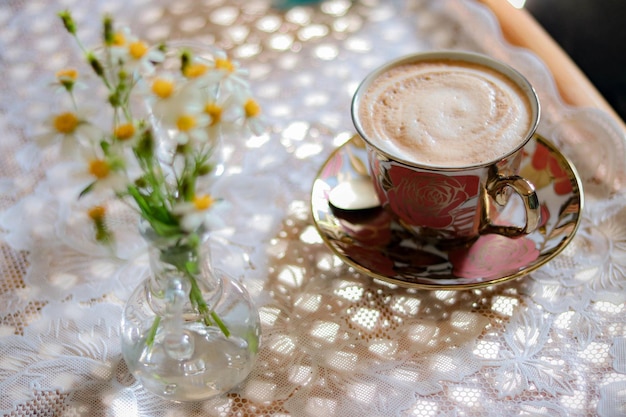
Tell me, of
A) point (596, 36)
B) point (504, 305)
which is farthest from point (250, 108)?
point (596, 36)

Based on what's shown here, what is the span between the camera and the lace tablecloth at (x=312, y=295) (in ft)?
2.06

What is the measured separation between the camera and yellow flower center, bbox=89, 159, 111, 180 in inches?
17.9

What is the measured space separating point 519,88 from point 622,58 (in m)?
0.79

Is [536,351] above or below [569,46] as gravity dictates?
above

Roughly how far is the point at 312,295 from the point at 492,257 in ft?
0.62

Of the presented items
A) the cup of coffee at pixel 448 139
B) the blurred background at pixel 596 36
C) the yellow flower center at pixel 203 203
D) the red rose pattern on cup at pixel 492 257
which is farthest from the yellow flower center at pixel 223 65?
the blurred background at pixel 596 36

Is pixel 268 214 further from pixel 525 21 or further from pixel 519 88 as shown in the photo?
pixel 525 21

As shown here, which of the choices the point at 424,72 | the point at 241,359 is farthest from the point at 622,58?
the point at 241,359

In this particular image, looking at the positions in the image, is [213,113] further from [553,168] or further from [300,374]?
[553,168]

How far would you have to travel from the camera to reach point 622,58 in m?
1.42

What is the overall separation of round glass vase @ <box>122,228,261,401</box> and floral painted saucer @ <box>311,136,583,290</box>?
0.14 metres

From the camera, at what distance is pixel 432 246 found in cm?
75

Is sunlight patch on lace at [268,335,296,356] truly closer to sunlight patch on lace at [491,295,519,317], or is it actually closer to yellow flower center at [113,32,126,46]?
sunlight patch on lace at [491,295,519,317]

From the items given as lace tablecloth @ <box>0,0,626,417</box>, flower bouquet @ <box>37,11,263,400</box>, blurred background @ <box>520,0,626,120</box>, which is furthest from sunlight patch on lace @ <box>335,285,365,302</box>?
blurred background @ <box>520,0,626,120</box>
